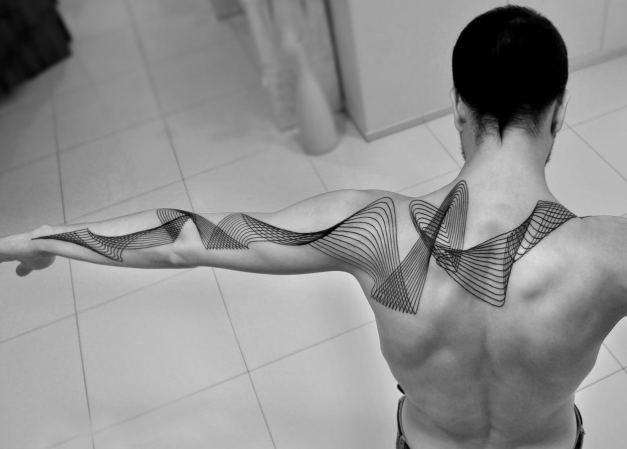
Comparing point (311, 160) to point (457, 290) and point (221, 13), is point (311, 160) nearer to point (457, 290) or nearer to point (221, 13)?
point (221, 13)

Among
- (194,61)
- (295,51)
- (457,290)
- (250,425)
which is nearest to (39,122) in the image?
(194,61)

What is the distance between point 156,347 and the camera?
80.7 inches

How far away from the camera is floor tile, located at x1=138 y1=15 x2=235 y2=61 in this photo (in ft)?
11.2

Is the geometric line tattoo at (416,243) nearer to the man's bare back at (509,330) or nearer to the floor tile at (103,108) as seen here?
the man's bare back at (509,330)

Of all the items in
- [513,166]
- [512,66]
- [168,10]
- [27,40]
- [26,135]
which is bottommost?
[26,135]

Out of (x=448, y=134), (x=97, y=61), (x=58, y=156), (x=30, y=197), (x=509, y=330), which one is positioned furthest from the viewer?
(x=97, y=61)

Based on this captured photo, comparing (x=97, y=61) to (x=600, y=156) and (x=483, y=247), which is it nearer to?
(x=600, y=156)

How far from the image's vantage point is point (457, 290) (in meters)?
0.88

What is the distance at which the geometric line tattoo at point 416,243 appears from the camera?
2.87 feet

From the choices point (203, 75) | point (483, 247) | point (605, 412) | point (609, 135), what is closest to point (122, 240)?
point (483, 247)

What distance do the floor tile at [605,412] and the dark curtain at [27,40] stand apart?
10.5 ft

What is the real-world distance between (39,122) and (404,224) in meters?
2.76

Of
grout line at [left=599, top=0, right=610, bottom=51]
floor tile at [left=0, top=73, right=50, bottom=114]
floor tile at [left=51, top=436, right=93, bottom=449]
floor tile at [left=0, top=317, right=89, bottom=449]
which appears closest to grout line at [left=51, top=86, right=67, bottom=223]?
floor tile at [left=0, top=73, right=50, bottom=114]

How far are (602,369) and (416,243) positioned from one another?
1.12 metres
